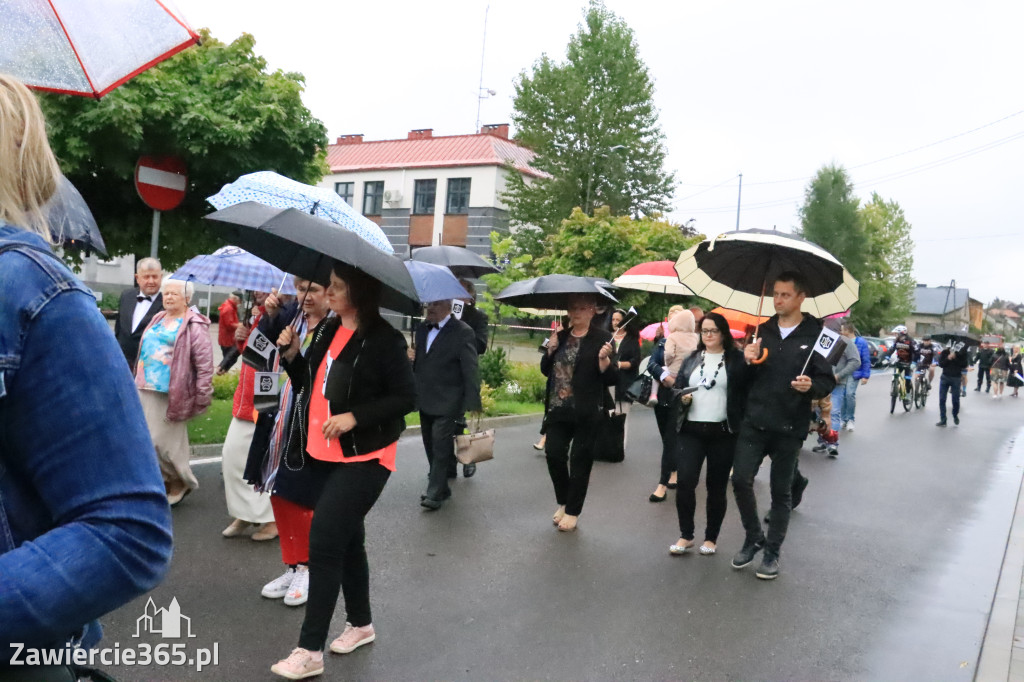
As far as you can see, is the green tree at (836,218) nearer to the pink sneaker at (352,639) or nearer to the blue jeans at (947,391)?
the blue jeans at (947,391)

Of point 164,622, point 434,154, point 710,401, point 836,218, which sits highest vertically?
point 836,218

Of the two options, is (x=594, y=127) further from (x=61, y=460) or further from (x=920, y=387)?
(x=61, y=460)

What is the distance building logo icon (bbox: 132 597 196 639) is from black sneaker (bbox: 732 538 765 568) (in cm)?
380

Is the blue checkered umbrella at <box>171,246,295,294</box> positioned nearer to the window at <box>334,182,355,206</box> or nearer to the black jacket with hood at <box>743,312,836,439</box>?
the black jacket with hood at <box>743,312,836,439</box>

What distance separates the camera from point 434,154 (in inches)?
1619

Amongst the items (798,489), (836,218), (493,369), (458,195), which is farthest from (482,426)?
(836,218)

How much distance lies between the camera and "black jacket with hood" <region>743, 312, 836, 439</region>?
226 inches

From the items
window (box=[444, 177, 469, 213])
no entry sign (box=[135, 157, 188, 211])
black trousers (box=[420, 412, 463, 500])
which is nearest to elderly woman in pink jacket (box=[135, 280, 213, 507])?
no entry sign (box=[135, 157, 188, 211])

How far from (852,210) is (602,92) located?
→ 112 ft

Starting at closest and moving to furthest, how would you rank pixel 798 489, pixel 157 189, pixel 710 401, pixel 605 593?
pixel 605 593, pixel 710 401, pixel 157 189, pixel 798 489

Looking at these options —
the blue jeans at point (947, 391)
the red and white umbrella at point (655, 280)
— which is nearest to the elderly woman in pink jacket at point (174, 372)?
the red and white umbrella at point (655, 280)

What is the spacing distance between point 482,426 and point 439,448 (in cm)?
527

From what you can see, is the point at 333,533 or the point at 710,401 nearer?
the point at 333,533

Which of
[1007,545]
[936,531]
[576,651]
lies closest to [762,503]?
[936,531]
